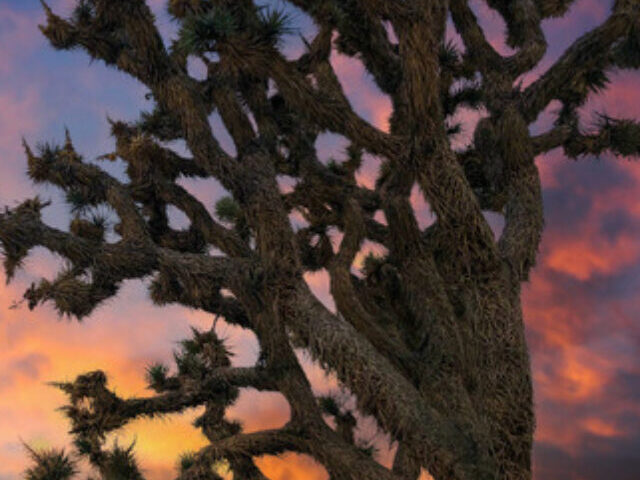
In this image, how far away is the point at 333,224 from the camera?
10.1m

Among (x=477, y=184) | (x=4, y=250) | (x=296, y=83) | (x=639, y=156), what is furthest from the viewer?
(x=477, y=184)

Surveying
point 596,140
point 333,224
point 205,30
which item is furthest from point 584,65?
point 205,30

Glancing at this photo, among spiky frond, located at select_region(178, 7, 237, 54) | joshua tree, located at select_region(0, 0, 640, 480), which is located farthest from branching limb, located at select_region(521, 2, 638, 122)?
spiky frond, located at select_region(178, 7, 237, 54)

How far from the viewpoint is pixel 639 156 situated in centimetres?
934

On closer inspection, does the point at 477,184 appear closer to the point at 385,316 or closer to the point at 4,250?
the point at 385,316

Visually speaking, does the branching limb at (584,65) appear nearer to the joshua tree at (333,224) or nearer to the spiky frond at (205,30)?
the joshua tree at (333,224)

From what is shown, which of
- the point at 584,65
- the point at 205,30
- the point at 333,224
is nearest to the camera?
the point at 205,30

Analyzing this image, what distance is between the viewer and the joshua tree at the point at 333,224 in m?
7.20

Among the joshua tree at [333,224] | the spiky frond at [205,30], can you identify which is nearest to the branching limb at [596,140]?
the joshua tree at [333,224]

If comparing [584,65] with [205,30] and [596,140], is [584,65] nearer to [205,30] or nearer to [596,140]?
[596,140]

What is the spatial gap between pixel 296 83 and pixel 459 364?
158 inches

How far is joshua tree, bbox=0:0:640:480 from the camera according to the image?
7195 mm

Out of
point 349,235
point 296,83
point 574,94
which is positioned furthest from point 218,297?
point 574,94

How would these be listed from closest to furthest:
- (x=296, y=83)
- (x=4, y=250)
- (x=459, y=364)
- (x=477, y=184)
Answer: (x=296, y=83) < (x=4, y=250) < (x=459, y=364) < (x=477, y=184)
